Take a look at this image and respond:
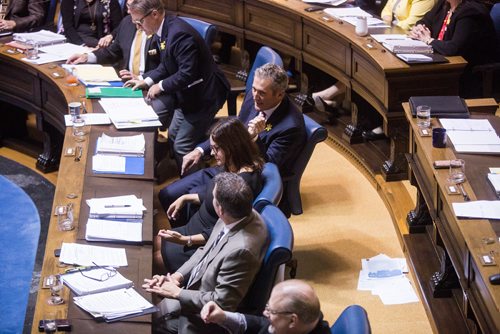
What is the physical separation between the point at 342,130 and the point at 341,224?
126 cm

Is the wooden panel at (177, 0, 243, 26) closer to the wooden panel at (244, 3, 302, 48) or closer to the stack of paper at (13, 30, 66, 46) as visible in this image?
the wooden panel at (244, 3, 302, 48)

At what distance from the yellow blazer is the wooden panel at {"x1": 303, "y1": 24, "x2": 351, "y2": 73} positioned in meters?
0.46

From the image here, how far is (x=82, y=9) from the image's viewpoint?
7098 millimetres

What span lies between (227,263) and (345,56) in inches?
122

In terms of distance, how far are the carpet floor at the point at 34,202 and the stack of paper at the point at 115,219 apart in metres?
1.01

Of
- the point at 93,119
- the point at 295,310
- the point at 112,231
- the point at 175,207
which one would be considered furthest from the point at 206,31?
the point at 295,310

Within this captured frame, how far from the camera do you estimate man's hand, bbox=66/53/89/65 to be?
640 cm

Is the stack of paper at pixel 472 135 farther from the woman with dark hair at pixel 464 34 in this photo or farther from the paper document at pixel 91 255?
the paper document at pixel 91 255

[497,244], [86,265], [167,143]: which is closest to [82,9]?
[167,143]

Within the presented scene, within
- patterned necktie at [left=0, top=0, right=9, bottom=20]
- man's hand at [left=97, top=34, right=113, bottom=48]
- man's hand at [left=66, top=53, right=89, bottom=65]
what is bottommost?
patterned necktie at [left=0, top=0, right=9, bottom=20]

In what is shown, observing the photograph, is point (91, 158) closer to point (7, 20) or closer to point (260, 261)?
point (260, 261)

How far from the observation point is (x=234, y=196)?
146 inches

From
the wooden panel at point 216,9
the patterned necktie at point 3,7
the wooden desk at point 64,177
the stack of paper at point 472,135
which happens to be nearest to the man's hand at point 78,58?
the wooden desk at point 64,177

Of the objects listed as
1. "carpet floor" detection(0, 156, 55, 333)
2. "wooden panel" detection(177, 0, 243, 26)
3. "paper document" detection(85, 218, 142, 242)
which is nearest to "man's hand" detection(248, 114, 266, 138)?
"paper document" detection(85, 218, 142, 242)
